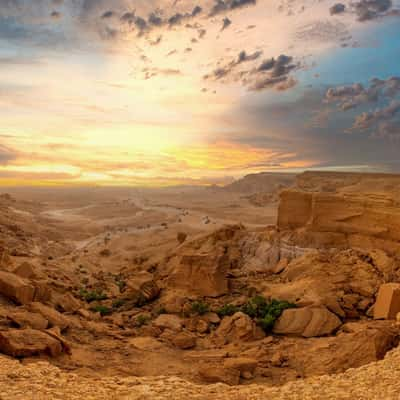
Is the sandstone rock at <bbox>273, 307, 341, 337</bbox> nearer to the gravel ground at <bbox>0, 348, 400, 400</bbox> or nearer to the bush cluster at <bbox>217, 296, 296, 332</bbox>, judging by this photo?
the bush cluster at <bbox>217, 296, 296, 332</bbox>

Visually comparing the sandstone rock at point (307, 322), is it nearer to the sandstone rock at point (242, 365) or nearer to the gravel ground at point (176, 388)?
the sandstone rock at point (242, 365)

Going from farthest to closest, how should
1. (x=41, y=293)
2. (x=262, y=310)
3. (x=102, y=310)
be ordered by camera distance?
(x=102, y=310), (x=262, y=310), (x=41, y=293)

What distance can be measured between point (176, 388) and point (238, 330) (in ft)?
17.4

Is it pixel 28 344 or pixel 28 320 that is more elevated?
pixel 28 344

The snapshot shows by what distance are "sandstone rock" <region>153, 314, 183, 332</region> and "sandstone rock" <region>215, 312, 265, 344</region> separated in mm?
1224

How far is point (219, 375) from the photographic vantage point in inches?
277

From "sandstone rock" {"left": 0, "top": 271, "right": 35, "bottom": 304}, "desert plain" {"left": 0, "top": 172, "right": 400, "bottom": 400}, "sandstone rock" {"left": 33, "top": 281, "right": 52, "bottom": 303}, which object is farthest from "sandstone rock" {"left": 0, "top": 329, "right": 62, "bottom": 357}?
"sandstone rock" {"left": 33, "top": 281, "right": 52, "bottom": 303}

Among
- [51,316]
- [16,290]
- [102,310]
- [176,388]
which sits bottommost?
[102,310]

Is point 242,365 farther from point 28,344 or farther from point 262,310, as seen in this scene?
point 28,344

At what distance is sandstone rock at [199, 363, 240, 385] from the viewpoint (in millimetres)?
7004

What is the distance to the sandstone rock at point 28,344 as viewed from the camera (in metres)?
6.50

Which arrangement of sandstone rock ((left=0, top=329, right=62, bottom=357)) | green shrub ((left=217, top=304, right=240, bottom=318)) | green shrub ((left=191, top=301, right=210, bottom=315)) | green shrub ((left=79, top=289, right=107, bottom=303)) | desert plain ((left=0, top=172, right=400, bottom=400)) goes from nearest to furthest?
1. desert plain ((left=0, top=172, right=400, bottom=400))
2. sandstone rock ((left=0, top=329, right=62, bottom=357))
3. green shrub ((left=217, top=304, right=240, bottom=318))
4. green shrub ((left=191, top=301, right=210, bottom=315))
5. green shrub ((left=79, top=289, right=107, bottom=303))

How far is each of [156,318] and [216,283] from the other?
2.77 m

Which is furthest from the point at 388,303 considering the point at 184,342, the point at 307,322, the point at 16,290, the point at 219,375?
the point at 16,290
